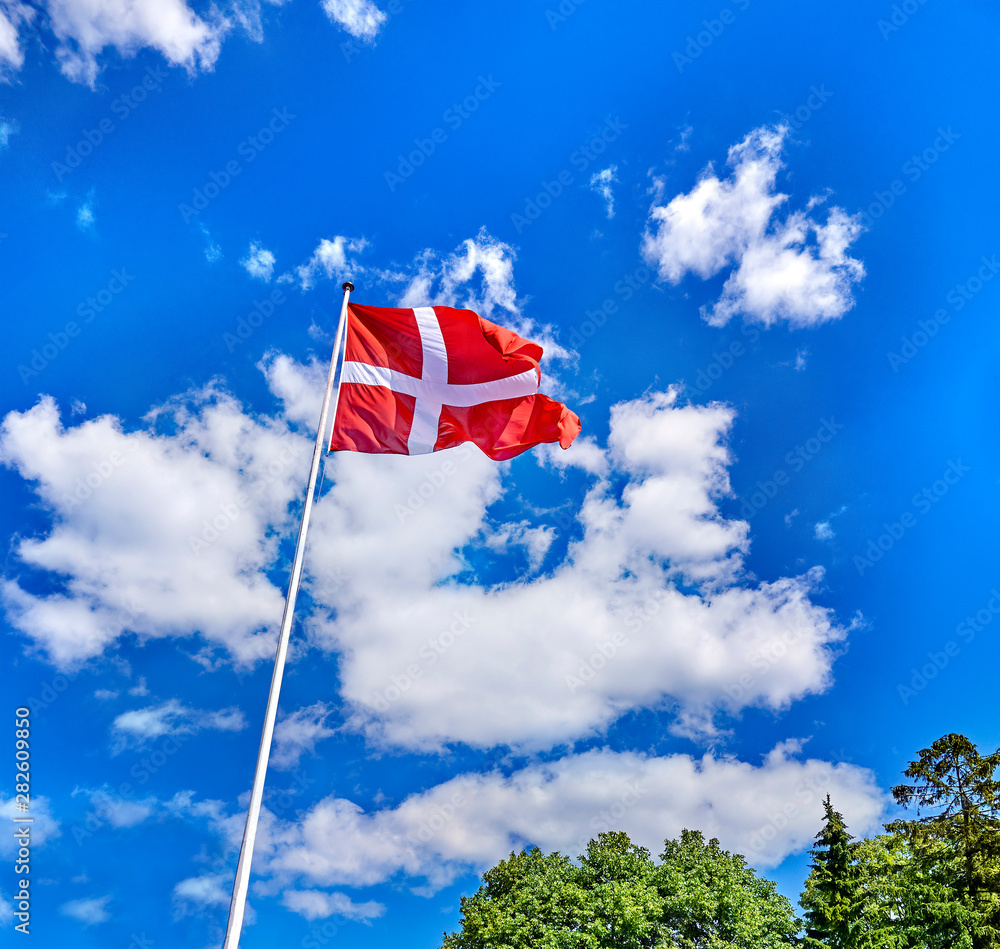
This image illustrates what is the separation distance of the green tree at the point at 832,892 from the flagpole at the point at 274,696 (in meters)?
32.6

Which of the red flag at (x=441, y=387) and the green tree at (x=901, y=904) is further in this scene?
→ the green tree at (x=901, y=904)

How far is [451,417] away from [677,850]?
37.0m

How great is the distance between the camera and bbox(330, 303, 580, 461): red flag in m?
12.0

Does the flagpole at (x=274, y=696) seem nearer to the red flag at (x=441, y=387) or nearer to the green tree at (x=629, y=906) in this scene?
the red flag at (x=441, y=387)

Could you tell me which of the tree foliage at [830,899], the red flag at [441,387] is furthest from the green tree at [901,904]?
the red flag at [441,387]

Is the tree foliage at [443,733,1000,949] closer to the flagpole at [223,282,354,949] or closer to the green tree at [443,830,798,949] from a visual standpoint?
the green tree at [443,830,798,949]

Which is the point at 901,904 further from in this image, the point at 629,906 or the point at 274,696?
the point at 274,696

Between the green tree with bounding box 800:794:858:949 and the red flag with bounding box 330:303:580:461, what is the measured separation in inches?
1205

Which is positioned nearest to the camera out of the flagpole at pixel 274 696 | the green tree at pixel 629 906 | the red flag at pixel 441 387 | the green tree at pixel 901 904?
the flagpole at pixel 274 696

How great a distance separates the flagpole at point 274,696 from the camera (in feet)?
24.9

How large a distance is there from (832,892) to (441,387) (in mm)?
33469

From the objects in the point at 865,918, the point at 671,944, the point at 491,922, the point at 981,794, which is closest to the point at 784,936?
the point at 865,918

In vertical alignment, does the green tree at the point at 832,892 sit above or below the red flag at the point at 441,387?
below

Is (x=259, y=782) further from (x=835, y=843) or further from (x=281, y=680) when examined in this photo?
(x=835, y=843)
